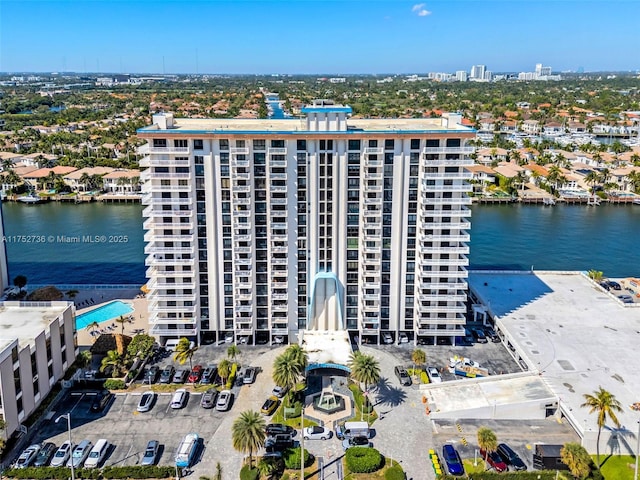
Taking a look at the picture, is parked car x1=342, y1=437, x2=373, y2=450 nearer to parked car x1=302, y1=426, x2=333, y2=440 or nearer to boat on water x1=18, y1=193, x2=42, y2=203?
parked car x1=302, y1=426, x2=333, y2=440

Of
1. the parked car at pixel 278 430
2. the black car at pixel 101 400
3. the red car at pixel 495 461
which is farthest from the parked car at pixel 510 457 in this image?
the black car at pixel 101 400

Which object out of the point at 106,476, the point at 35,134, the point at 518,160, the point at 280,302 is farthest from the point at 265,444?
the point at 35,134

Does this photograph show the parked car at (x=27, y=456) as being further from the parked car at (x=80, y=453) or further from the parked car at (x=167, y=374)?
the parked car at (x=167, y=374)

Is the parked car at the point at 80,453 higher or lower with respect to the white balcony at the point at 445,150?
lower

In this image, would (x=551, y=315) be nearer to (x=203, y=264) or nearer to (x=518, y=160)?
(x=203, y=264)

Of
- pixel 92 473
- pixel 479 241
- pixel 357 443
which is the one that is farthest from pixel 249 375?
pixel 479 241

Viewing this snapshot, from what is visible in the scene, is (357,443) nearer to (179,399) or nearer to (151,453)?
(151,453)

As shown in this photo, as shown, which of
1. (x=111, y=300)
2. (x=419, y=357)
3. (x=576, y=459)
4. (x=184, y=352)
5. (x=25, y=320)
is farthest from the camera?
(x=111, y=300)

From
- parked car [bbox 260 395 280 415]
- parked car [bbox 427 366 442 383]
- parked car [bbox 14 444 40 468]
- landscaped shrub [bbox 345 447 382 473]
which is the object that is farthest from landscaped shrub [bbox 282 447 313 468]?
parked car [bbox 14 444 40 468]
